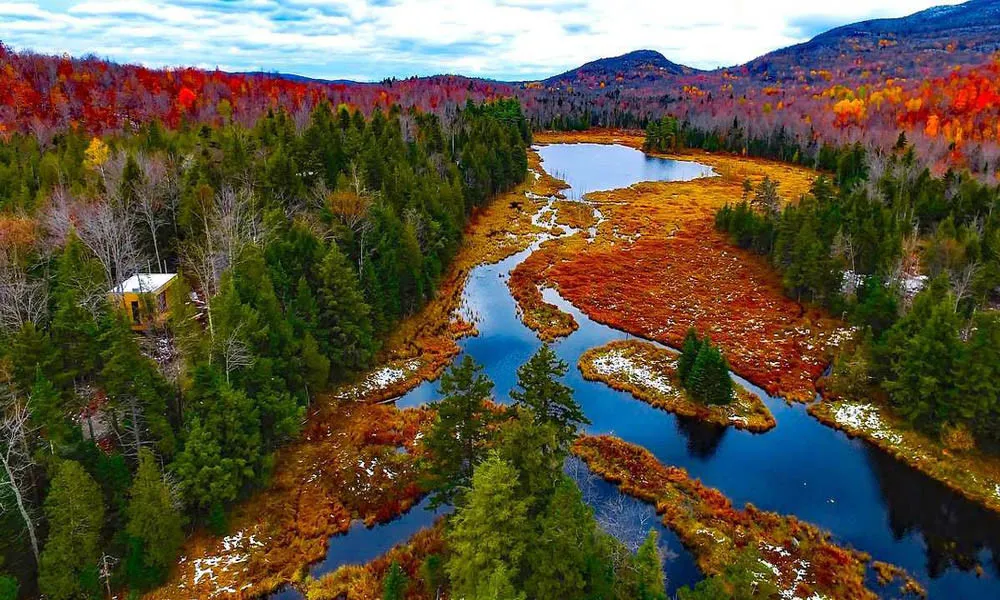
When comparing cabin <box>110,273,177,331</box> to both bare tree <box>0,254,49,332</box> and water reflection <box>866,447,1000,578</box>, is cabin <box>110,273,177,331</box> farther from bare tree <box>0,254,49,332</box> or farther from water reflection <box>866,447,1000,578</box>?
water reflection <box>866,447,1000,578</box>

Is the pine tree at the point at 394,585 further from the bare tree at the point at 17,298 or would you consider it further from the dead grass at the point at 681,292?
the dead grass at the point at 681,292

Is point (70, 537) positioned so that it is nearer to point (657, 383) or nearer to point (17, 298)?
point (17, 298)

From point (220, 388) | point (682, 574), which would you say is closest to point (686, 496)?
point (682, 574)

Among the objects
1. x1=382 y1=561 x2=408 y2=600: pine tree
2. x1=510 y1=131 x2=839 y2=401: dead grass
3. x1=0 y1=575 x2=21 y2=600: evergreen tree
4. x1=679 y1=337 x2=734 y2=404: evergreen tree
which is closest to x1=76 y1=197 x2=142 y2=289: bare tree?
x1=0 y1=575 x2=21 y2=600: evergreen tree

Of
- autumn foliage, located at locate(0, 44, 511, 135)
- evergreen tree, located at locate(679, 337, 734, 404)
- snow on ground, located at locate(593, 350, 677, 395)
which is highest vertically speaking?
autumn foliage, located at locate(0, 44, 511, 135)

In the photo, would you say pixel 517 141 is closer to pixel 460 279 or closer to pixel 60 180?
pixel 460 279

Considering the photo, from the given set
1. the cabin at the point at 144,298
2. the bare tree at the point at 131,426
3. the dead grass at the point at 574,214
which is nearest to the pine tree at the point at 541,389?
the bare tree at the point at 131,426

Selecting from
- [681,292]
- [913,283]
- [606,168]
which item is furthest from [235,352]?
[606,168]
